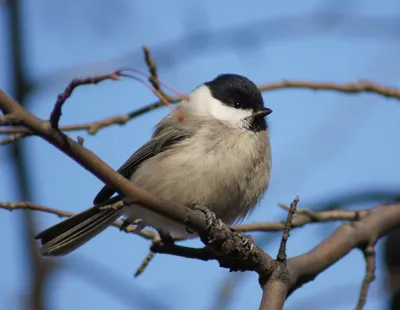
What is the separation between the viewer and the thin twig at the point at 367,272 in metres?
2.64

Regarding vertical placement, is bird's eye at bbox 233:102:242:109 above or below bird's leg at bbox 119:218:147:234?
above

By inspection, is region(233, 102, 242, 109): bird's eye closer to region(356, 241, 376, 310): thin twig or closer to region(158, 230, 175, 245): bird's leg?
region(158, 230, 175, 245): bird's leg

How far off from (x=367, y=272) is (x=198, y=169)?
0.91 meters

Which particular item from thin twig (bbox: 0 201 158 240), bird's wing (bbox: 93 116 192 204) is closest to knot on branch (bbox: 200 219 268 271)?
thin twig (bbox: 0 201 158 240)

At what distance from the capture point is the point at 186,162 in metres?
3.21

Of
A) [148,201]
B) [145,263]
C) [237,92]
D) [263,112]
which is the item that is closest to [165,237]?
[145,263]

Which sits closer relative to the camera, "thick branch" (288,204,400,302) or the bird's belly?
"thick branch" (288,204,400,302)

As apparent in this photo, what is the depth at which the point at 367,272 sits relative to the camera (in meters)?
2.82

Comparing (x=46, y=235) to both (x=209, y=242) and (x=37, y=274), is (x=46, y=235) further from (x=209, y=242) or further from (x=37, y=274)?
(x=209, y=242)

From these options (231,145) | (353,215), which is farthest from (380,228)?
(231,145)

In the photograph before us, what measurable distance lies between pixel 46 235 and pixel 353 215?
1.49m

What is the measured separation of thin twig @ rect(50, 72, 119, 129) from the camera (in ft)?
5.35

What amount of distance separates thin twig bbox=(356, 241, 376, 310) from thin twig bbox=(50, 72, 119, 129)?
149cm

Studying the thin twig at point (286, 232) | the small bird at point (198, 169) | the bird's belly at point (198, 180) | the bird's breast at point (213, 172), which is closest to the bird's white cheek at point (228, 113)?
the small bird at point (198, 169)
